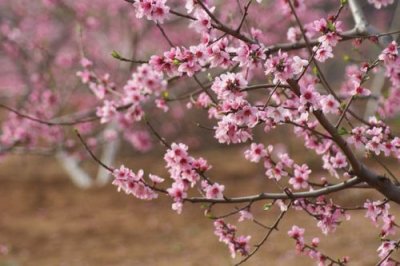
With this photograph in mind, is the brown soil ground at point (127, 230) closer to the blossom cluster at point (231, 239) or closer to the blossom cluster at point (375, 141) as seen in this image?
the blossom cluster at point (231, 239)

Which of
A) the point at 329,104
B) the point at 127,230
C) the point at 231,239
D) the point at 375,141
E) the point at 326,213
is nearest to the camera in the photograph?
the point at 329,104

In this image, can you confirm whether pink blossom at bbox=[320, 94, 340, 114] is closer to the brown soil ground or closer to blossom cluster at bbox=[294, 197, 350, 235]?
blossom cluster at bbox=[294, 197, 350, 235]

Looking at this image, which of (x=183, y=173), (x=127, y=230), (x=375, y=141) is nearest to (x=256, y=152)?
(x=183, y=173)

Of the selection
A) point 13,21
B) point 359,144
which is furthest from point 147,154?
point 359,144

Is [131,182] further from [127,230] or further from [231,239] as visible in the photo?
[127,230]

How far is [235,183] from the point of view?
42.8ft

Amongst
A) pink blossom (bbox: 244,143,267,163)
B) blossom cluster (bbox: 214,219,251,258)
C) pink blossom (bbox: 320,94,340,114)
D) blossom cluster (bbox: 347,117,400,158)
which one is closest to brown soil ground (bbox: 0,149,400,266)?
blossom cluster (bbox: 214,219,251,258)

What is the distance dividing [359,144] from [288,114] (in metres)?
0.54

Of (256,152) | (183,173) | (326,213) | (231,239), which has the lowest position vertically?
(326,213)

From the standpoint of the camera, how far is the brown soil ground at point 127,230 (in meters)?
8.52

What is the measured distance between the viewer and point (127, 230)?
10.4m

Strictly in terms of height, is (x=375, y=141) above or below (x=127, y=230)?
below

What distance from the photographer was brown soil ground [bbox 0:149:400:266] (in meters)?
8.52

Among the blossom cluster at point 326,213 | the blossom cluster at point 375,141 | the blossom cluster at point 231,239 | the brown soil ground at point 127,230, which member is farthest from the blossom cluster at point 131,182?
the brown soil ground at point 127,230
